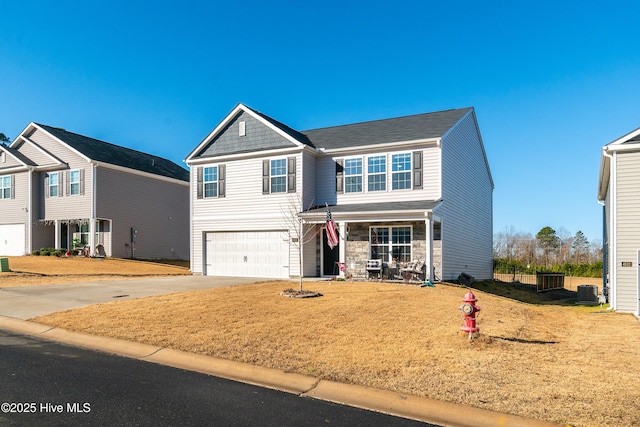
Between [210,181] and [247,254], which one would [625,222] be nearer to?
[247,254]

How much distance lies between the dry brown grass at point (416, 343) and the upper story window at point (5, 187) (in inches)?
961

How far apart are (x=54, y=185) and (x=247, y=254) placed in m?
16.2

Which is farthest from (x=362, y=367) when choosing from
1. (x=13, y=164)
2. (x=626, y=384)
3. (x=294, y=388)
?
(x=13, y=164)

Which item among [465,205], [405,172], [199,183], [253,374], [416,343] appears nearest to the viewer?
[253,374]

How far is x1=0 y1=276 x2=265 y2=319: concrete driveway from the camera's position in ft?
37.5

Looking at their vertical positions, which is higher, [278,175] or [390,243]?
[278,175]

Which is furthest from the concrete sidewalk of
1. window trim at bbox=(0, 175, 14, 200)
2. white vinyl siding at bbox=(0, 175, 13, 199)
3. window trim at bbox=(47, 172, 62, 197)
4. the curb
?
white vinyl siding at bbox=(0, 175, 13, 199)

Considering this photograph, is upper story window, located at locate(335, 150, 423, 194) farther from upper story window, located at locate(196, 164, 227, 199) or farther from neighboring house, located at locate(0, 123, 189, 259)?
neighboring house, located at locate(0, 123, 189, 259)

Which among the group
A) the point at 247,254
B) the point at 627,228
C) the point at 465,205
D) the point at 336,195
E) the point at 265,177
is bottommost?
the point at 247,254

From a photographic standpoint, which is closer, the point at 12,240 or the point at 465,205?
the point at 465,205

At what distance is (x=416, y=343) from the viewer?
26.9ft

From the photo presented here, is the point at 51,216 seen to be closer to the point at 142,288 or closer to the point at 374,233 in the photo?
the point at 142,288

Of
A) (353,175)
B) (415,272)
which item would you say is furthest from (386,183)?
(415,272)

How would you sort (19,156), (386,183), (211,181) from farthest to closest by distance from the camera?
1. (19,156)
2. (211,181)
3. (386,183)
